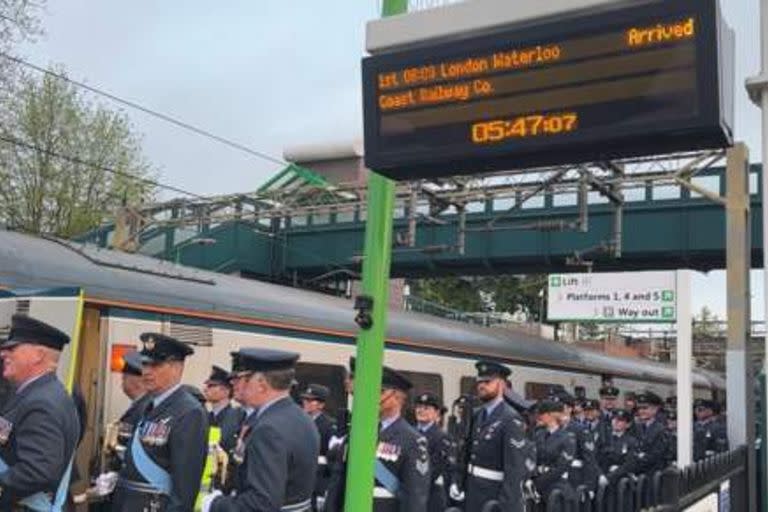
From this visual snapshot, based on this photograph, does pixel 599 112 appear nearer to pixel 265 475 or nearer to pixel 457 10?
pixel 457 10

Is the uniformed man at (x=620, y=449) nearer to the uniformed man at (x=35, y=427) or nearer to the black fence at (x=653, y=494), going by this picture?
the black fence at (x=653, y=494)

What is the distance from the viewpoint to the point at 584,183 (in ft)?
48.4

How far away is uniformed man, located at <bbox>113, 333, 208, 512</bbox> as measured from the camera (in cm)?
475

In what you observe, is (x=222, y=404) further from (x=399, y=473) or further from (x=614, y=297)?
(x=614, y=297)

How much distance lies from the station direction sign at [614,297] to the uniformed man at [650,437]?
1.29m

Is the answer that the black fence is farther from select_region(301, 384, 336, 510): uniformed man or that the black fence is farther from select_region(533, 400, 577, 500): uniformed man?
select_region(301, 384, 336, 510): uniformed man

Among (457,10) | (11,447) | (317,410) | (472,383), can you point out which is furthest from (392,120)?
(472,383)

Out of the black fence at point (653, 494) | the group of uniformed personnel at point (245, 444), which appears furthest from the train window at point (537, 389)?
the black fence at point (653, 494)

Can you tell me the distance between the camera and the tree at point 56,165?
931 inches

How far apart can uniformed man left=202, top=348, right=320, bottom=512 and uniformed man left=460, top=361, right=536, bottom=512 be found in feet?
8.71

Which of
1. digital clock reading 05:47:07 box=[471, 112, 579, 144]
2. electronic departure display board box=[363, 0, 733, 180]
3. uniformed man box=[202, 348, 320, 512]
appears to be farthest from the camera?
uniformed man box=[202, 348, 320, 512]

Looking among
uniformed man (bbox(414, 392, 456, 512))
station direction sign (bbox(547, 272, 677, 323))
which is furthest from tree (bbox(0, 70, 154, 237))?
uniformed man (bbox(414, 392, 456, 512))

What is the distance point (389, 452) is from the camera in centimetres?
607

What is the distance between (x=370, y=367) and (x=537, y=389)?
42.6ft
